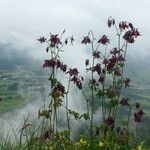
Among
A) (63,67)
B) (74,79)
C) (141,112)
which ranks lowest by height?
(141,112)

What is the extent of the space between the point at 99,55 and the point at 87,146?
3.45 metres

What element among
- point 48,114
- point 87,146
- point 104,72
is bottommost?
point 87,146

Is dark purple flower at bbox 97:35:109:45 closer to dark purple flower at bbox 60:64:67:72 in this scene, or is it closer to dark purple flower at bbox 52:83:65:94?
dark purple flower at bbox 60:64:67:72

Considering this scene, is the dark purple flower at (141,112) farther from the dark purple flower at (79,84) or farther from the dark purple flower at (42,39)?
the dark purple flower at (42,39)

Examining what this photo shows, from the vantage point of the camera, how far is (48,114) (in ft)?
35.2

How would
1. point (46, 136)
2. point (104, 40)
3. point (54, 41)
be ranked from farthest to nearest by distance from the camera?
point (104, 40)
point (54, 41)
point (46, 136)

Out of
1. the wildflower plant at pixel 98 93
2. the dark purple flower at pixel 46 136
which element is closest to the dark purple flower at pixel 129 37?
the wildflower plant at pixel 98 93

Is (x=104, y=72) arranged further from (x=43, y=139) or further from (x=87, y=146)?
(x=43, y=139)

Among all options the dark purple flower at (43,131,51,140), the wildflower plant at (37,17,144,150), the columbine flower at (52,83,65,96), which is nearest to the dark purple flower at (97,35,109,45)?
the wildflower plant at (37,17,144,150)

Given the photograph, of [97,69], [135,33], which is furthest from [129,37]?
[97,69]

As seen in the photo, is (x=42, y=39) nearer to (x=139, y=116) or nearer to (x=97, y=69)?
(x=97, y=69)

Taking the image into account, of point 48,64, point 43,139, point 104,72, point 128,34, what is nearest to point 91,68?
point 104,72

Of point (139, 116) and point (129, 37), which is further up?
point (129, 37)

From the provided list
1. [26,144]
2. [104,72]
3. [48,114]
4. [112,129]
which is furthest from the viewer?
[104,72]
